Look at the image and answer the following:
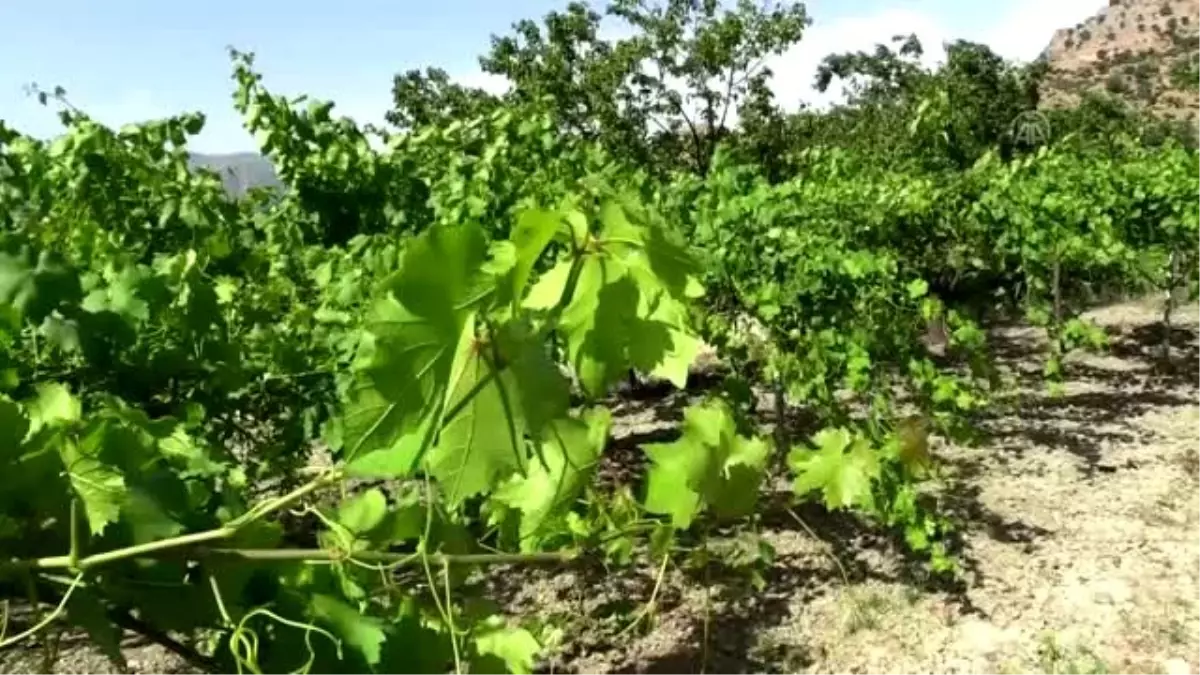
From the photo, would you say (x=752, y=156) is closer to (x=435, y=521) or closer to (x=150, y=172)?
(x=150, y=172)

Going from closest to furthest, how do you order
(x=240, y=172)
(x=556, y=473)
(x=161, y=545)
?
(x=161, y=545) → (x=556, y=473) → (x=240, y=172)

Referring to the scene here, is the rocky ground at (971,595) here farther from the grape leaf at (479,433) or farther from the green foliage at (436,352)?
the grape leaf at (479,433)

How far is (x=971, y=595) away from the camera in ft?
15.1

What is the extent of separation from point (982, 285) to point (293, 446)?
8742 millimetres

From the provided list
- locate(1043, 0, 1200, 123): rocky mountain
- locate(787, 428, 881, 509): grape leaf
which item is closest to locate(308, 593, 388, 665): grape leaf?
locate(787, 428, 881, 509): grape leaf

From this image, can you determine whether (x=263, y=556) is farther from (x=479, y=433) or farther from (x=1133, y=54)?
(x=1133, y=54)

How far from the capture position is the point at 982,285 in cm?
1127

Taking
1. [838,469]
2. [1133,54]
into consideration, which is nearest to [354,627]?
[838,469]

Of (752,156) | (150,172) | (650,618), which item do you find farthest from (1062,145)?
(650,618)

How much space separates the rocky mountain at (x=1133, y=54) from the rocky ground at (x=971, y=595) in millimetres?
33851

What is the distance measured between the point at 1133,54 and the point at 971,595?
54.1 m

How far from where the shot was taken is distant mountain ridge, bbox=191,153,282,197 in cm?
477

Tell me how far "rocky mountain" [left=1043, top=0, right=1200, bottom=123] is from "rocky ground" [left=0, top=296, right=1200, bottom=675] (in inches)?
1333

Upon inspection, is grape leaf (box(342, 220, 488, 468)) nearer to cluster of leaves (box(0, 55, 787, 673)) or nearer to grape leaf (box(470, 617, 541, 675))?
cluster of leaves (box(0, 55, 787, 673))
